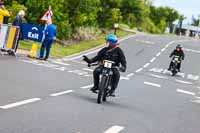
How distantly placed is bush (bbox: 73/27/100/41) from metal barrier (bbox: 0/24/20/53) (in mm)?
19518

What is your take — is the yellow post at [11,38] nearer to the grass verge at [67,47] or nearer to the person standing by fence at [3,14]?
the person standing by fence at [3,14]

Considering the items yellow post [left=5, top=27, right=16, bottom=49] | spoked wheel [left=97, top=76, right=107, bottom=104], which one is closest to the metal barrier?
yellow post [left=5, top=27, right=16, bottom=49]

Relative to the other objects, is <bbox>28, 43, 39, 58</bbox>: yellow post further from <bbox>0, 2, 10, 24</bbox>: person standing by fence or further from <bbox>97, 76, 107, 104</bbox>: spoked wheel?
<bbox>97, 76, 107, 104</bbox>: spoked wheel

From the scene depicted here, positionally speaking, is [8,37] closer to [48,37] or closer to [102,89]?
[48,37]

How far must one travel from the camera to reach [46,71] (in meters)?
20.7

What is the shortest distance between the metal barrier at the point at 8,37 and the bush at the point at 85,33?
1952cm

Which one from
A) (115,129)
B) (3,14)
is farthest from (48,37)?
(115,129)

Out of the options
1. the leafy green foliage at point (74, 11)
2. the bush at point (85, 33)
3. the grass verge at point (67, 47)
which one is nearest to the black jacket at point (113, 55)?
the grass verge at point (67, 47)

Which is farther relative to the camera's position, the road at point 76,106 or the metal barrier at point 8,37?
the metal barrier at point 8,37

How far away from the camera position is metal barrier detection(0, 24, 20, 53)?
80.0ft

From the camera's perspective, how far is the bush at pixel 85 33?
44562 millimetres

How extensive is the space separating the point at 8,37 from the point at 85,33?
22268 mm

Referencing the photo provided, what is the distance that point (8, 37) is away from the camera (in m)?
24.6

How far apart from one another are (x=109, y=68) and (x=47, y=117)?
4.19m
